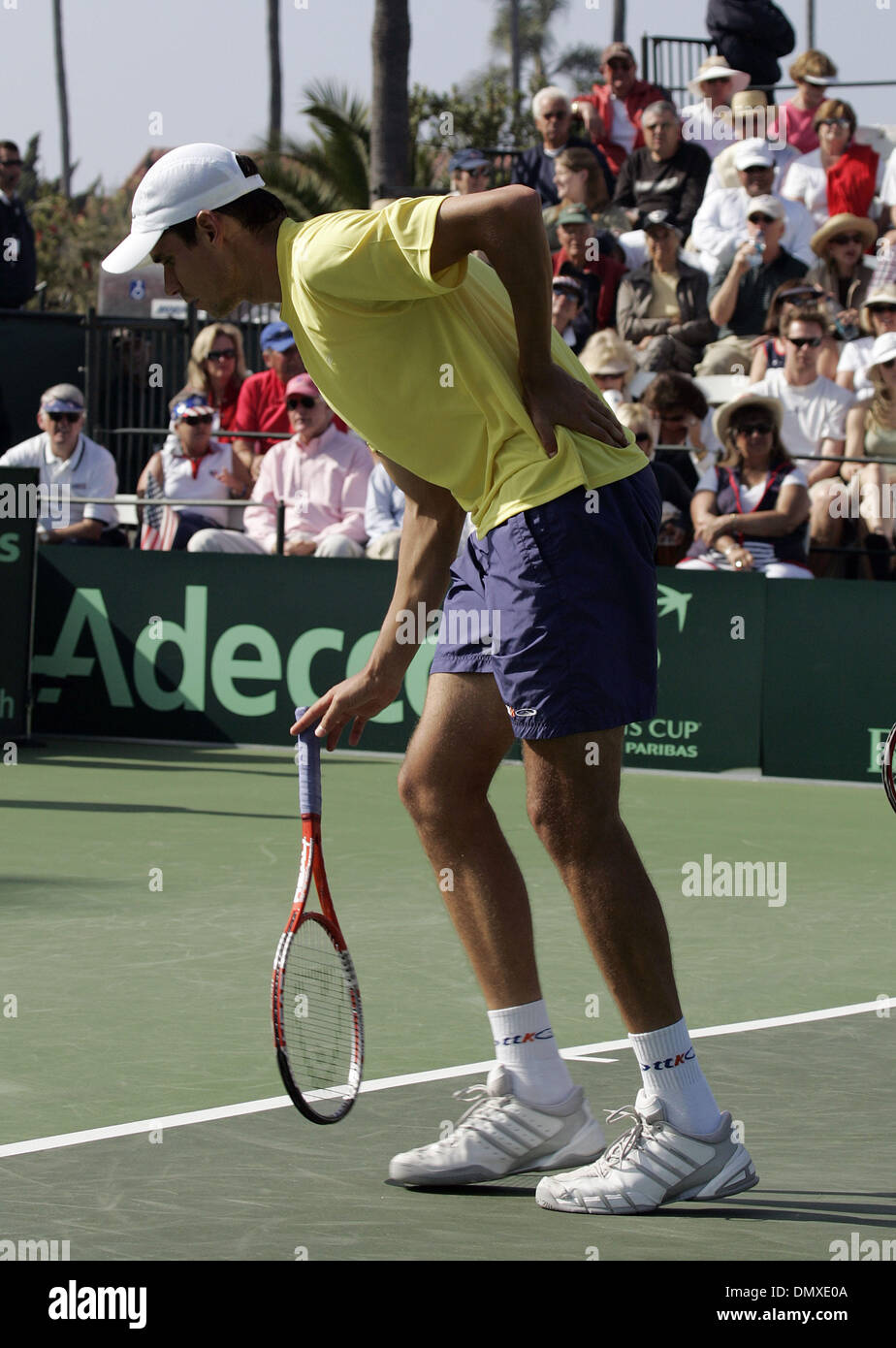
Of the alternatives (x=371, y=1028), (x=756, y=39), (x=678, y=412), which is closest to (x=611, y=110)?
(x=756, y=39)

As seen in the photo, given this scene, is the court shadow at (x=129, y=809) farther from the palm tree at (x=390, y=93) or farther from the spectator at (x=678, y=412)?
the palm tree at (x=390, y=93)

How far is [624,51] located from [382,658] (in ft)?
51.4

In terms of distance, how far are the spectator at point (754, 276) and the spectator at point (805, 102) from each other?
6.83ft

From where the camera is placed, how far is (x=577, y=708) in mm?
4082

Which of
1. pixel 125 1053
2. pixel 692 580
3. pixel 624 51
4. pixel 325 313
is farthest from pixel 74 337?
pixel 325 313

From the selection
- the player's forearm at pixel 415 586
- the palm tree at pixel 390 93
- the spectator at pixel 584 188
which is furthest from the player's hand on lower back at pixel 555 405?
the palm tree at pixel 390 93

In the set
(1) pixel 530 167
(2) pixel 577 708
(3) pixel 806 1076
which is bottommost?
(3) pixel 806 1076

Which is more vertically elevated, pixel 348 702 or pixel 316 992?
pixel 348 702

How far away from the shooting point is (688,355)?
15.3m

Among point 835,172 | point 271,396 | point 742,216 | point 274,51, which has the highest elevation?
point 274,51

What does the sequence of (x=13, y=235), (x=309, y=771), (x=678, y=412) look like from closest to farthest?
(x=309, y=771), (x=678, y=412), (x=13, y=235)

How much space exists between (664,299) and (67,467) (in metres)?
4.60

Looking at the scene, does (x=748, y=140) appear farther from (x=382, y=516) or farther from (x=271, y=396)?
(x=382, y=516)
